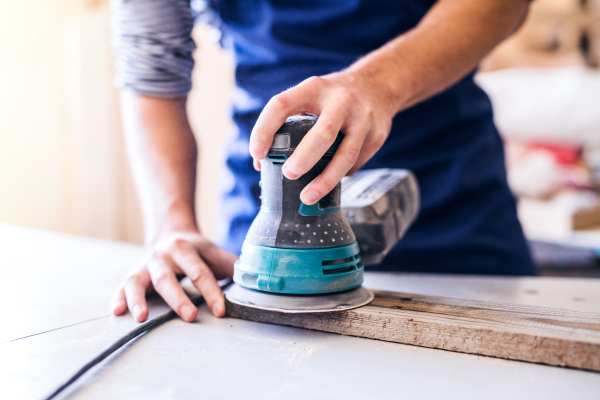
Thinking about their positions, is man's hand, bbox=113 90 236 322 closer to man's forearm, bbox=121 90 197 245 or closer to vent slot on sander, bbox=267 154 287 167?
man's forearm, bbox=121 90 197 245

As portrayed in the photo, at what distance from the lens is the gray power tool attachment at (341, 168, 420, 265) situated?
0.68 m

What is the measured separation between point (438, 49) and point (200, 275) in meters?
0.51

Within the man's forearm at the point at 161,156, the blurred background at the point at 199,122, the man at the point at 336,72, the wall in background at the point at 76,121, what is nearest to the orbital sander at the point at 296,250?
the man at the point at 336,72

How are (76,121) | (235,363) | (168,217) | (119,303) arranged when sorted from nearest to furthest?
(235,363) < (119,303) < (168,217) < (76,121)

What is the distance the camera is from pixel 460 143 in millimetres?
1003

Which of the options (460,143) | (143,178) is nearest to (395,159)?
(460,143)

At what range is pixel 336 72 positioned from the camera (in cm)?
83

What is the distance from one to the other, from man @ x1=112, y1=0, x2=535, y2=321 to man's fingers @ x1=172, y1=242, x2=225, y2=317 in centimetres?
6

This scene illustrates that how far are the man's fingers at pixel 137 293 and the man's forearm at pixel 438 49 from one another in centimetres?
42

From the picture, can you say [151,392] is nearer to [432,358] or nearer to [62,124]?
[432,358]

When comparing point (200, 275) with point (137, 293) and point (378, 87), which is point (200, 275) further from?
point (378, 87)

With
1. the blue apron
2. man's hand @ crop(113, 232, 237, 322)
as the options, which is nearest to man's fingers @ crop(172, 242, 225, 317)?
man's hand @ crop(113, 232, 237, 322)

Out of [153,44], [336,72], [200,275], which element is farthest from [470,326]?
[153,44]

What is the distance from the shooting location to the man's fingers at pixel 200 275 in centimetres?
63
